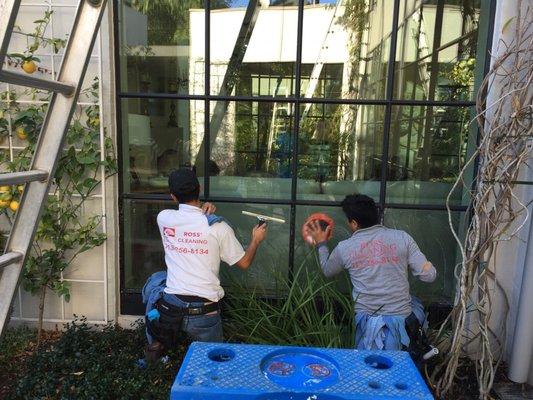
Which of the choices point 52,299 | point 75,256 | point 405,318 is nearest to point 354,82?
point 405,318

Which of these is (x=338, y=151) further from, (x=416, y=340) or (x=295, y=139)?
(x=416, y=340)

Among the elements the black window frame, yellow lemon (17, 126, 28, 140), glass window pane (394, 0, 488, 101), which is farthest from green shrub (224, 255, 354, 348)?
yellow lemon (17, 126, 28, 140)

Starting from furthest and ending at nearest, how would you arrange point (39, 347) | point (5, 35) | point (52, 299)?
point (52, 299) → point (39, 347) → point (5, 35)

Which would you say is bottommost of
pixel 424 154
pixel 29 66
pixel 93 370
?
pixel 93 370

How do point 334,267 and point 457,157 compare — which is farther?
point 457,157

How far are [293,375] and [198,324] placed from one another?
47.4 inches

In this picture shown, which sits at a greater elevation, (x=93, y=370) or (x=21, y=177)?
(x=21, y=177)

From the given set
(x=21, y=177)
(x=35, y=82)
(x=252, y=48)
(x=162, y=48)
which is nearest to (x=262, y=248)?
(x=252, y=48)

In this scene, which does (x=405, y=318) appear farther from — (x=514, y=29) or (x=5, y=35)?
(x=5, y=35)

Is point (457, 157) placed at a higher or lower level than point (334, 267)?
higher

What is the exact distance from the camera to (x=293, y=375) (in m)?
1.48

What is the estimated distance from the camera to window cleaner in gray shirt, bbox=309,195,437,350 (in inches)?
102

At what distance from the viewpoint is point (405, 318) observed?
266 cm

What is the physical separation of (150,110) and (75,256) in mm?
1194
